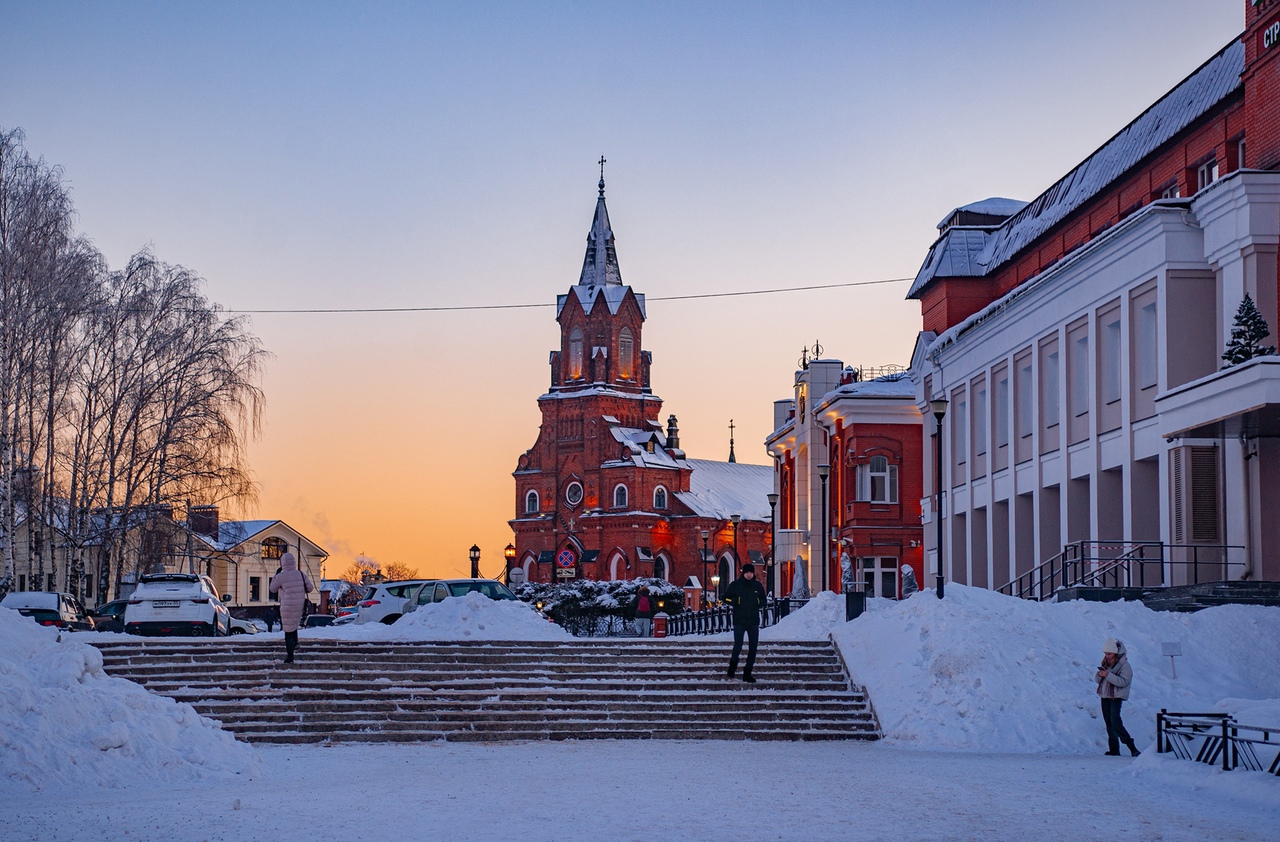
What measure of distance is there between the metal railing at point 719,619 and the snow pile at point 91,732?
20032 millimetres

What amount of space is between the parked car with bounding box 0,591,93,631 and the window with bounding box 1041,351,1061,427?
22031 millimetres

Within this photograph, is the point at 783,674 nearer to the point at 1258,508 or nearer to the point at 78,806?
the point at 1258,508

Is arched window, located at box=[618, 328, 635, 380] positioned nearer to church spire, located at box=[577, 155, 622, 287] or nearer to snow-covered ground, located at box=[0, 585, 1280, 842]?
church spire, located at box=[577, 155, 622, 287]

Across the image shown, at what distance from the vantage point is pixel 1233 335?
79.3ft

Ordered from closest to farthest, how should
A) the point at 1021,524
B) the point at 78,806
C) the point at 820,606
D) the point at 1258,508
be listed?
the point at 78,806, the point at 1258,508, the point at 820,606, the point at 1021,524

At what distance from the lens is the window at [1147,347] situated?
29219 mm

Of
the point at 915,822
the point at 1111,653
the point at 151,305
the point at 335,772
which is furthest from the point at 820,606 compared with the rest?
the point at 151,305

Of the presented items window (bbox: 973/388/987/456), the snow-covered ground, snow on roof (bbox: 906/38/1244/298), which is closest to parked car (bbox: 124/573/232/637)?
the snow-covered ground

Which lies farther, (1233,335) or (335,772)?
(1233,335)

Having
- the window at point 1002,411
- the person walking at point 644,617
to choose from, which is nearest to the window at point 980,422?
the window at point 1002,411

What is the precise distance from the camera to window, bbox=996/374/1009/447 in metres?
38.8

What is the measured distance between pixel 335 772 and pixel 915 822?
687 cm

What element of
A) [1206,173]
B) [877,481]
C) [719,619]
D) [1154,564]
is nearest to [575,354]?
[877,481]

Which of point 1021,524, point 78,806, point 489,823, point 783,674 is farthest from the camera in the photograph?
point 1021,524
